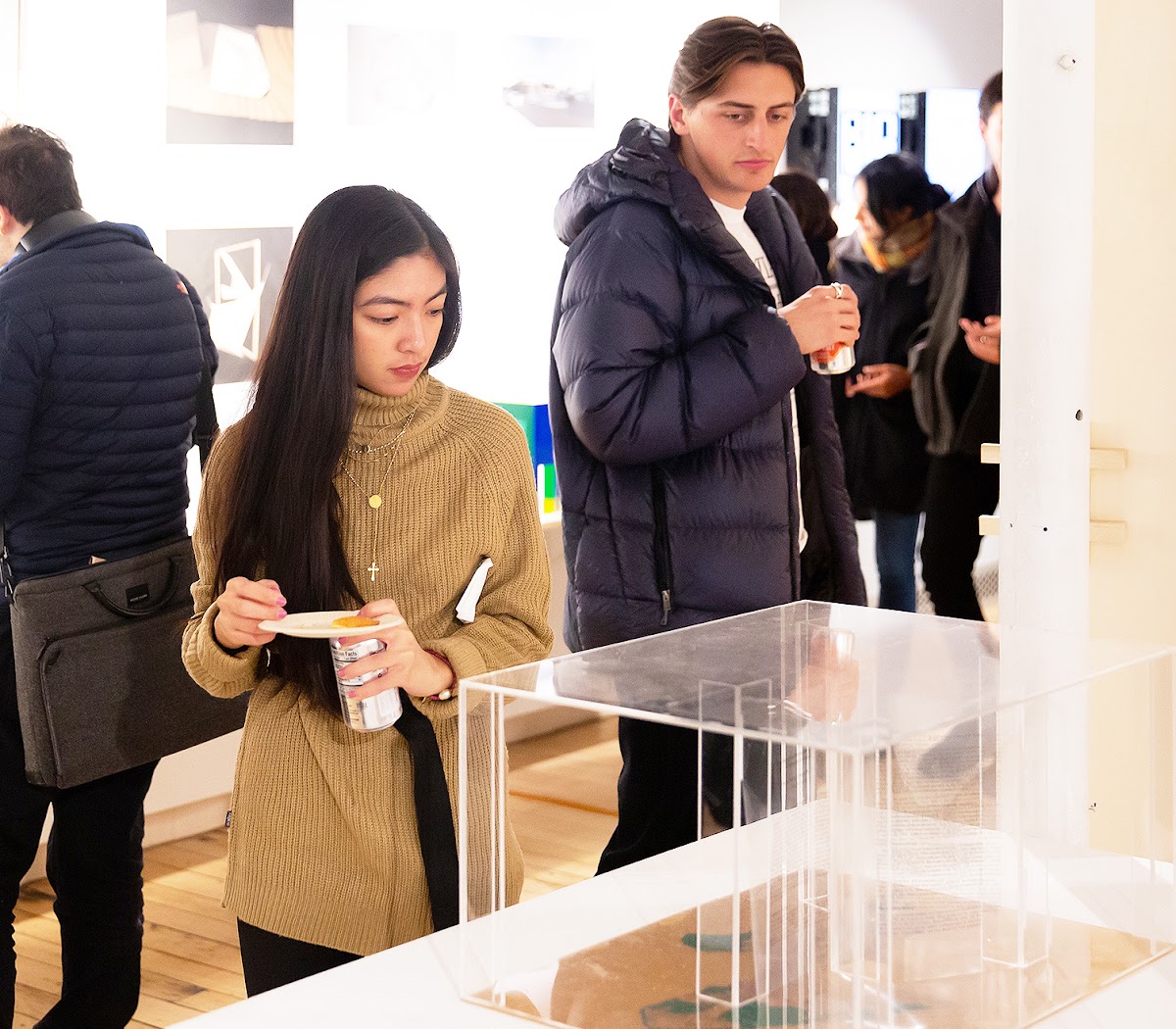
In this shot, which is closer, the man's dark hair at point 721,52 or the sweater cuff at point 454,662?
the sweater cuff at point 454,662

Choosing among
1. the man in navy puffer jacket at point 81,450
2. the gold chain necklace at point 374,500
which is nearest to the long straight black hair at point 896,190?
the man in navy puffer jacket at point 81,450

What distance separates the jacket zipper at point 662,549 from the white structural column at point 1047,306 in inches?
31.3

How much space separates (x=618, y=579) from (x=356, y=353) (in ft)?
2.44

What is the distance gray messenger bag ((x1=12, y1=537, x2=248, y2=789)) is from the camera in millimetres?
2295

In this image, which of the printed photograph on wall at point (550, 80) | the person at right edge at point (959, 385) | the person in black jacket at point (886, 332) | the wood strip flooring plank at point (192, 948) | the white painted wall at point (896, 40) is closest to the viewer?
the wood strip flooring plank at point (192, 948)

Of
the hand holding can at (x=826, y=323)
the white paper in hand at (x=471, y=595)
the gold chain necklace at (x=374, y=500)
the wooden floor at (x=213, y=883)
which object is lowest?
the wooden floor at (x=213, y=883)

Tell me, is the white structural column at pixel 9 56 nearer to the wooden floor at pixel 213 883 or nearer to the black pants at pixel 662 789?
the wooden floor at pixel 213 883

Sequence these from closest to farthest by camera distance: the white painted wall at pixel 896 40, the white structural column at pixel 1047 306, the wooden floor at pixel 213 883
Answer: the wooden floor at pixel 213 883 < the white structural column at pixel 1047 306 < the white painted wall at pixel 896 40

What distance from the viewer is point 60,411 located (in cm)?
231

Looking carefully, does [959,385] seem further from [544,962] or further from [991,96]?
[544,962]

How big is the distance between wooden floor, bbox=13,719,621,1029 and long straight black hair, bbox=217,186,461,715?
277 millimetres

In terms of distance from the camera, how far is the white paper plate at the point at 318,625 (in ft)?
→ 4.28

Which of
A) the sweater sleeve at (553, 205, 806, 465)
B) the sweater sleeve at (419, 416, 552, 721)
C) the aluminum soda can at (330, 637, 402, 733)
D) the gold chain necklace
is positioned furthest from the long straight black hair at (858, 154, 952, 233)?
the aluminum soda can at (330, 637, 402, 733)

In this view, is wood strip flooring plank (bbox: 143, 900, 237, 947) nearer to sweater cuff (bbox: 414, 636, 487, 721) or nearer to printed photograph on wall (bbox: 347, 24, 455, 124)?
sweater cuff (bbox: 414, 636, 487, 721)
